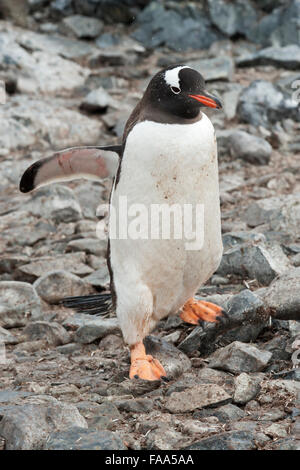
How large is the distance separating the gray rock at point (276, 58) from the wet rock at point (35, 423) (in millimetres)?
7252

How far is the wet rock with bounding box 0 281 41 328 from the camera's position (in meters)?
4.50

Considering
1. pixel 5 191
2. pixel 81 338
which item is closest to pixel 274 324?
pixel 81 338

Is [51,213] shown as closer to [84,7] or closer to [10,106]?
[10,106]

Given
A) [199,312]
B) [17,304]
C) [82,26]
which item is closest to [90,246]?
[17,304]

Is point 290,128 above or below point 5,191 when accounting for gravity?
above

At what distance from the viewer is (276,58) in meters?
9.23

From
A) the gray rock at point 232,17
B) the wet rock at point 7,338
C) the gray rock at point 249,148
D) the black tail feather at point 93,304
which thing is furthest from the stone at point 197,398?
the gray rock at point 232,17

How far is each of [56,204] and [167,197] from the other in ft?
9.91

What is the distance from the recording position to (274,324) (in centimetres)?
364

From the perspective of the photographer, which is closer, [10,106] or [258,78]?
[10,106]

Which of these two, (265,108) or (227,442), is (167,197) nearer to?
(227,442)

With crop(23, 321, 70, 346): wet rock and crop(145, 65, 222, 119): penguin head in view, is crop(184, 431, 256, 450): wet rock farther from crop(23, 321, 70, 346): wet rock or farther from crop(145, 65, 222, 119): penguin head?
Answer: crop(23, 321, 70, 346): wet rock

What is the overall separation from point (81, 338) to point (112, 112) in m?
4.61

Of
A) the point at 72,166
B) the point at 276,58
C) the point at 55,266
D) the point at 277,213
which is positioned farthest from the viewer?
the point at 276,58
